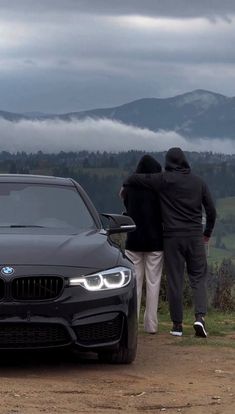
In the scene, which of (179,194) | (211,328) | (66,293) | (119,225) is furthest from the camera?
(211,328)

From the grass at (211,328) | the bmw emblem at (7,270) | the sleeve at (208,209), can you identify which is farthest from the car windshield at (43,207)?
the grass at (211,328)

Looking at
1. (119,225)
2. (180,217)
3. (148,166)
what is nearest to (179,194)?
(180,217)

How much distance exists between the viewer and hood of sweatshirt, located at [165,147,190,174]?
9125 mm

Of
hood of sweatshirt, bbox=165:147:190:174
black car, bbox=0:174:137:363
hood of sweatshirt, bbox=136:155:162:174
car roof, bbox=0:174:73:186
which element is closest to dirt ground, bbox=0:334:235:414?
black car, bbox=0:174:137:363

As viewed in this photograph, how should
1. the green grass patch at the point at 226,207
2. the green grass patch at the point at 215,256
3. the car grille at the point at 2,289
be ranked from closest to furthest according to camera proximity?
the car grille at the point at 2,289 < the green grass patch at the point at 215,256 < the green grass patch at the point at 226,207

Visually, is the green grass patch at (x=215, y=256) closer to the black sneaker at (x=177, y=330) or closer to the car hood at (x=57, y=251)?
the black sneaker at (x=177, y=330)

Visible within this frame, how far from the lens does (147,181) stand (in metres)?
9.16

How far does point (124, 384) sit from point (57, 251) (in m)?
1.09

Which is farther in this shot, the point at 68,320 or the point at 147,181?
the point at 147,181

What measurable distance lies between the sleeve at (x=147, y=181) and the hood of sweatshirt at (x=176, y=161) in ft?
0.46

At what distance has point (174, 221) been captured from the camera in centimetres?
909

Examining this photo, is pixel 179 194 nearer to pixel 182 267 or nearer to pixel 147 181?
pixel 147 181

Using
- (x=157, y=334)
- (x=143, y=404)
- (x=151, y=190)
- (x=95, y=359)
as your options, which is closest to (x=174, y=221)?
(x=151, y=190)

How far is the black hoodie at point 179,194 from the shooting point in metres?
9.06
